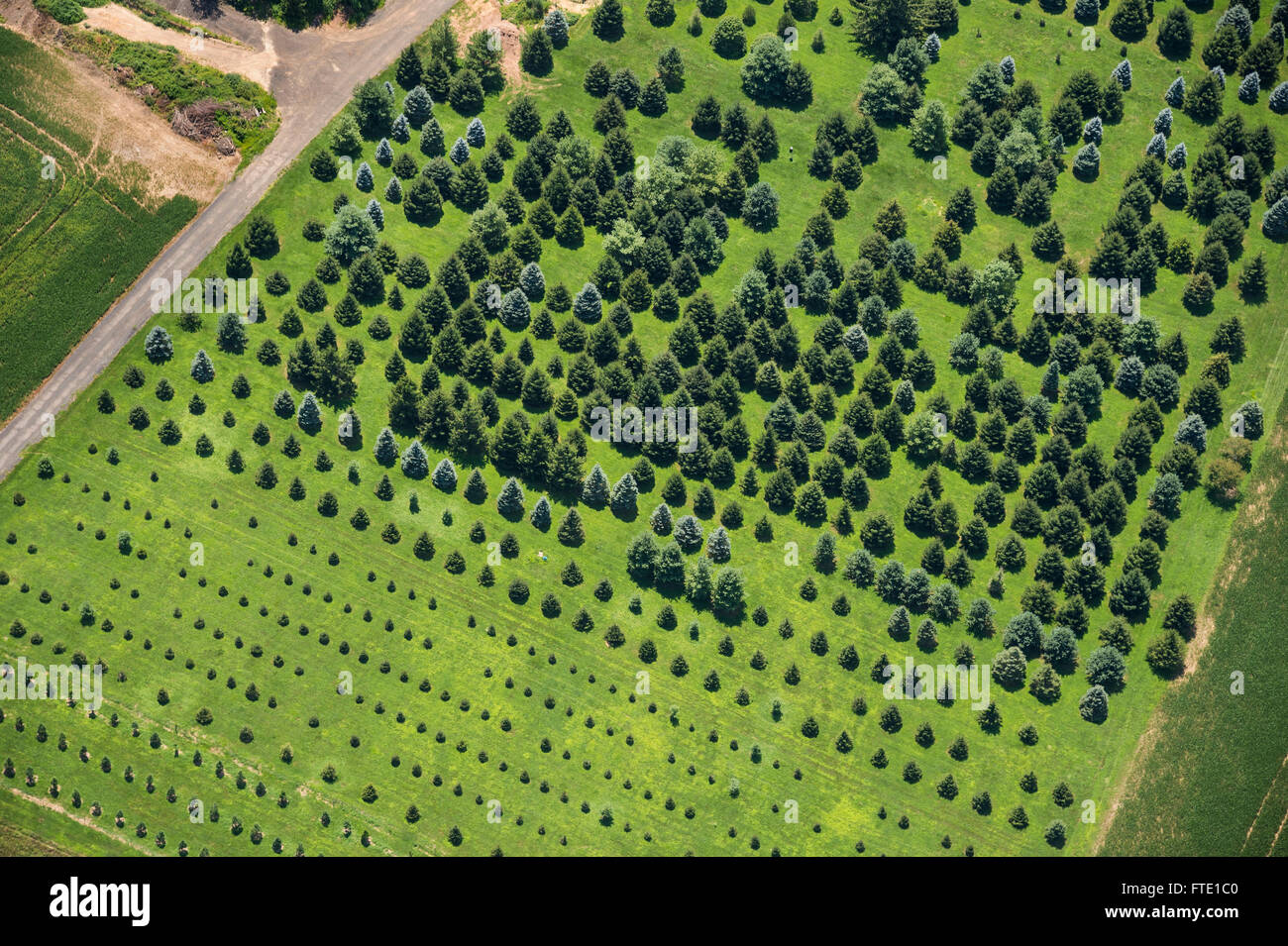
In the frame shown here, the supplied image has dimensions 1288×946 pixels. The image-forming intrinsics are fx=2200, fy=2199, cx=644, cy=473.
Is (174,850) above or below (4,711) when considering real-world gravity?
below
